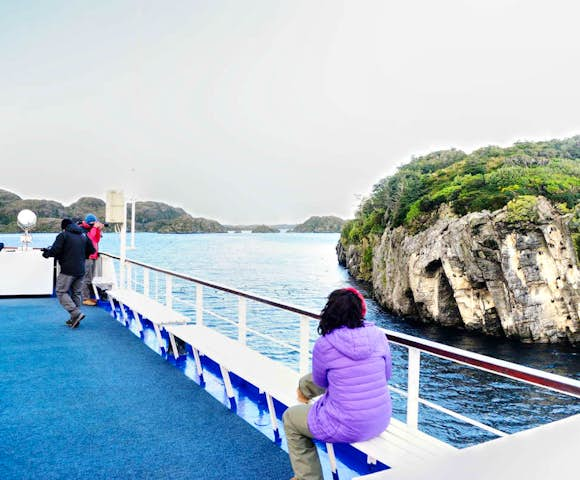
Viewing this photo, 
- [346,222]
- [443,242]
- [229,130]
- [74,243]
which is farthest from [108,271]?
[346,222]

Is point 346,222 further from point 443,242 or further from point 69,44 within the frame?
point 69,44

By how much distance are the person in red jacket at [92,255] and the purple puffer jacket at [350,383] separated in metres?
8.29

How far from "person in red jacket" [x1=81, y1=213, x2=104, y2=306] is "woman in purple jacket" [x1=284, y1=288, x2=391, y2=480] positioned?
27.1 ft

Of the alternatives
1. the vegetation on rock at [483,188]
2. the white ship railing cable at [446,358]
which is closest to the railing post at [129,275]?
the white ship railing cable at [446,358]

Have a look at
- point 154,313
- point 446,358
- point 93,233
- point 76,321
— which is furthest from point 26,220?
point 446,358

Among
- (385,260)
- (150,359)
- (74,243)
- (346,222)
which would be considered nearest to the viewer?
(150,359)

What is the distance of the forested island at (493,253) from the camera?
29125 millimetres

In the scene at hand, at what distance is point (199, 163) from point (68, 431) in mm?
52913

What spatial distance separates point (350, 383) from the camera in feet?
8.80

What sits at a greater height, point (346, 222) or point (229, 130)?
point (229, 130)

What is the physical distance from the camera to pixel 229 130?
5172 centimetres

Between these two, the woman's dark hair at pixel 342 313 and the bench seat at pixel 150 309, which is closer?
the woman's dark hair at pixel 342 313

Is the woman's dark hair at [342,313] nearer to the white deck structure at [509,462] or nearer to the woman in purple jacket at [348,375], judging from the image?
the woman in purple jacket at [348,375]

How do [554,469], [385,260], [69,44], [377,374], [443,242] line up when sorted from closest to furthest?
[554,469], [377,374], [69,44], [443,242], [385,260]
